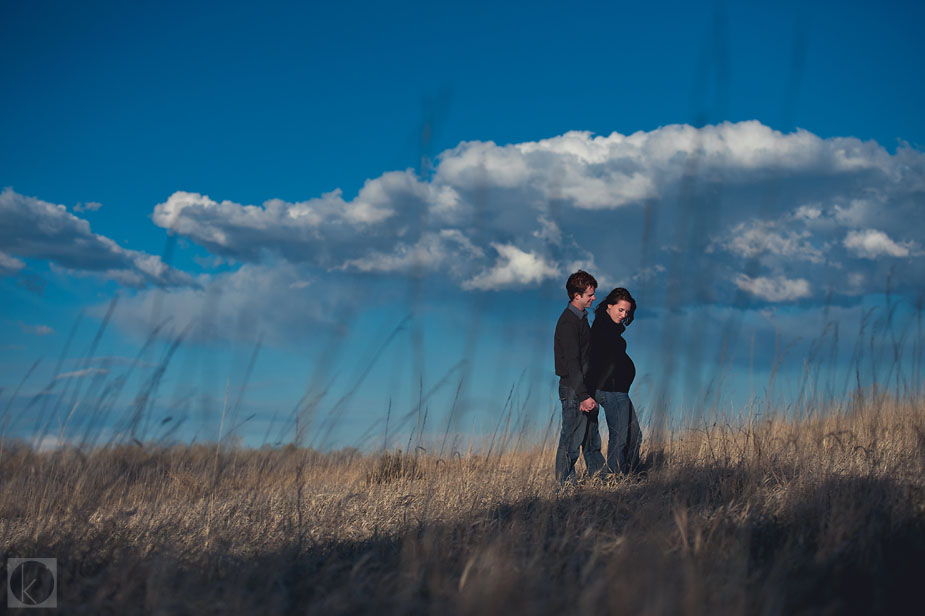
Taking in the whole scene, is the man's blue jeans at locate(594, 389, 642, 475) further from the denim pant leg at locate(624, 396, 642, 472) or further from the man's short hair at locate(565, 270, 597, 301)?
the man's short hair at locate(565, 270, 597, 301)

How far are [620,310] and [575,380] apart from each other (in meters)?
0.80

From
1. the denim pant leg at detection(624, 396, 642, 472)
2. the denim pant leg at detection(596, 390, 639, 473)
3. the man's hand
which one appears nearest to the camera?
the man's hand

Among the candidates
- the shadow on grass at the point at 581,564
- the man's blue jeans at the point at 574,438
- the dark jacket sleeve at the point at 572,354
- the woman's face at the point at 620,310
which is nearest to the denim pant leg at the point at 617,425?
the man's blue jeans at the point at 574,438

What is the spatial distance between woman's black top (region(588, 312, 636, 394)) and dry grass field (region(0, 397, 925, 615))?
0.83m

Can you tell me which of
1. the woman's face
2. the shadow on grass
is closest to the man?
the woman's face

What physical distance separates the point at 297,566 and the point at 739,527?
2.35 metres

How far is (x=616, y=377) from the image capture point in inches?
238

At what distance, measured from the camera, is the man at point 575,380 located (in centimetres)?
588

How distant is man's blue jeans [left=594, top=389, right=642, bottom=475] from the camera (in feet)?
19.3
